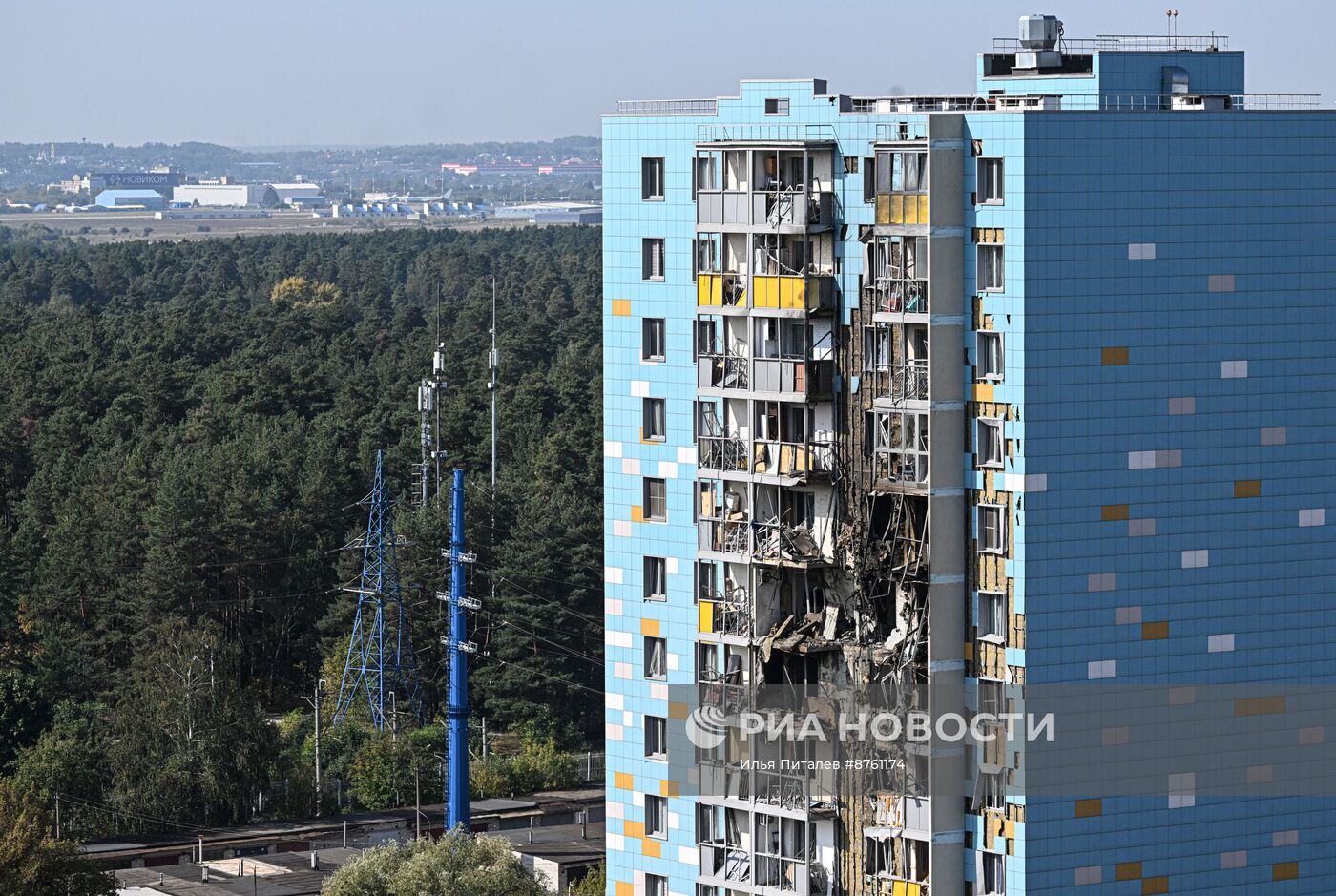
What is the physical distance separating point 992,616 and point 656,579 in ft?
22.5

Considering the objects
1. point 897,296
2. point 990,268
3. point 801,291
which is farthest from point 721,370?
point 990,268

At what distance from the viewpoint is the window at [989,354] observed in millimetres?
38188

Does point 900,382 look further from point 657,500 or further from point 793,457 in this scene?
point 657,500

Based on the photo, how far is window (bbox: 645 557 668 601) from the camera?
4275 cm

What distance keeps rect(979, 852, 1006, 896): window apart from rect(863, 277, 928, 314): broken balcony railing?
848 centimetres

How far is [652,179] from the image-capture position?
42.5 meters

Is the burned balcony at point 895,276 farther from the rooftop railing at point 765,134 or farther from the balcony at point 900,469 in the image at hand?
the balcony at point 900,469

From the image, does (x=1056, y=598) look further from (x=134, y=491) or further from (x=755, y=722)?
(x=134, y=491)

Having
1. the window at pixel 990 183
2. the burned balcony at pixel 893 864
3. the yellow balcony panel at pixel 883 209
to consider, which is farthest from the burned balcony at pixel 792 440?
the burned balcony at pixel 893 864

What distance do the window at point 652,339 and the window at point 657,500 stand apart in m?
2.15

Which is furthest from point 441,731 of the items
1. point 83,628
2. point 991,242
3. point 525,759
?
point 991,242

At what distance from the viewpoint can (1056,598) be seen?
38031 millimetres

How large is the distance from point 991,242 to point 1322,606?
8057 millimetres

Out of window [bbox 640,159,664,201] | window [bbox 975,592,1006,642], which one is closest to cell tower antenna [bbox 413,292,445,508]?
window [bbox 640,159,664,201]
